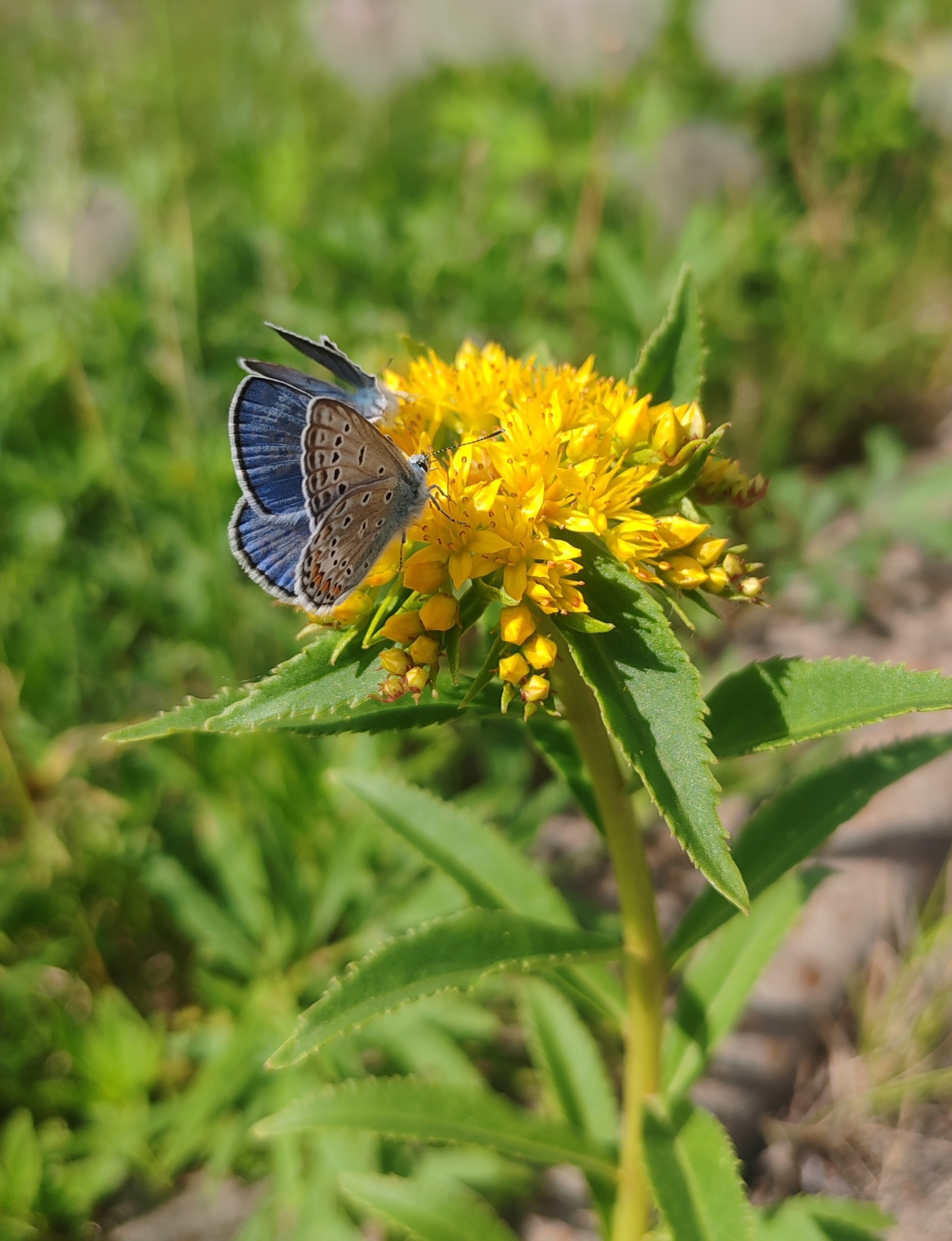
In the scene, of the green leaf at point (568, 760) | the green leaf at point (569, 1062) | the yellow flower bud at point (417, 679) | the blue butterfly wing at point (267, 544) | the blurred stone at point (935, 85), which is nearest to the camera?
the yellow flower bud at point (417, 679)

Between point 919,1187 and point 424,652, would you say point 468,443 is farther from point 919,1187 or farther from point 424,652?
point 919,1187

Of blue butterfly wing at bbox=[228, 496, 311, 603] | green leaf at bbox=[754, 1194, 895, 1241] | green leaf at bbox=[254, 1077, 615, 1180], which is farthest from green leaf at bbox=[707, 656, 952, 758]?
green leaf at bbox=[754, 1194, 895, 1241]

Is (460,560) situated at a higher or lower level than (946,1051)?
higher

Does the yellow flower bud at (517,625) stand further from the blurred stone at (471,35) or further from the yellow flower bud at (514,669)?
the blurred stone at (471,35)

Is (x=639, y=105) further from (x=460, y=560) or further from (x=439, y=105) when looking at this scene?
(x=460, y=560)

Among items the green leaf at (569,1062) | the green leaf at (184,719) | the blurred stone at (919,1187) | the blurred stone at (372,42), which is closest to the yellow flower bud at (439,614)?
the green leaf at (184,719)

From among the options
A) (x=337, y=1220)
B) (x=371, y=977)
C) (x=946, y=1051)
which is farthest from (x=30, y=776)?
(x=946, y=1051)

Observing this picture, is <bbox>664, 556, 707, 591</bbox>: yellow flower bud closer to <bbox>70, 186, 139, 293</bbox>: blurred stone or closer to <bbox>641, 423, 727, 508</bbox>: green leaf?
<bbox>641, 423, 727, 508</bbox>: green leaf
